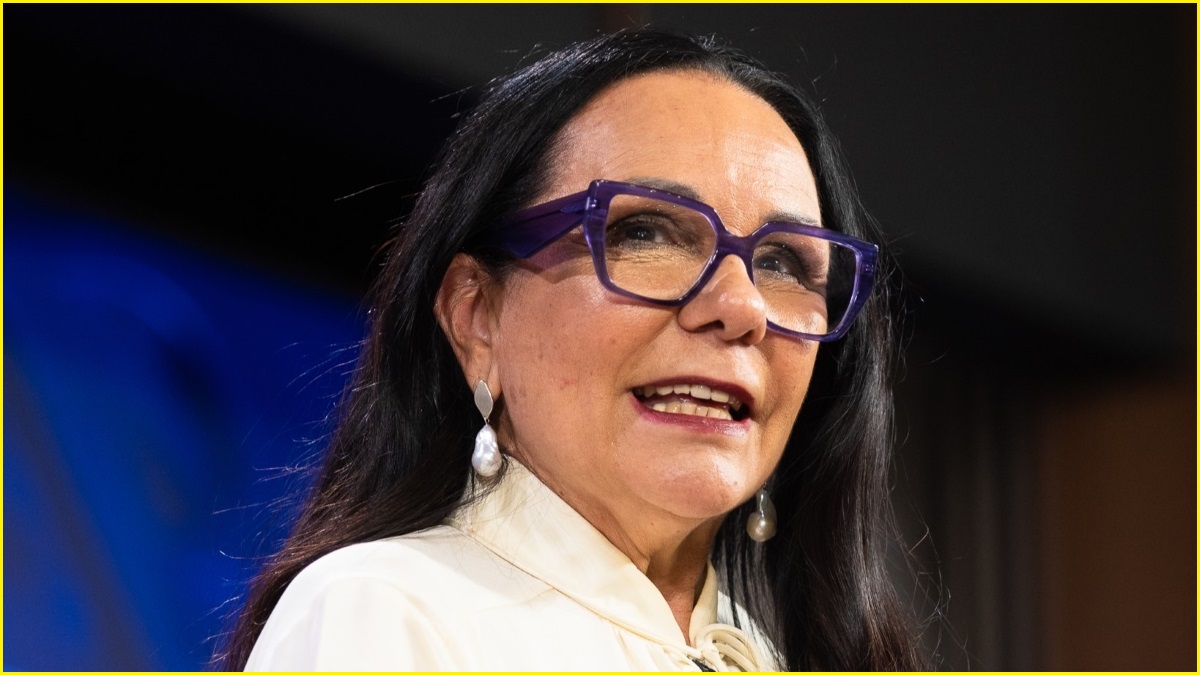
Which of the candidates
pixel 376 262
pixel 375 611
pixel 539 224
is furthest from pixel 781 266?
pixel 376 262

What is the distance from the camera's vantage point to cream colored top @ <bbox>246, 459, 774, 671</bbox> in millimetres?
1099

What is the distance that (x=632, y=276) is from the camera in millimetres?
1356

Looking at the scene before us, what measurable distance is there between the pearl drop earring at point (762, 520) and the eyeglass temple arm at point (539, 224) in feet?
1.54

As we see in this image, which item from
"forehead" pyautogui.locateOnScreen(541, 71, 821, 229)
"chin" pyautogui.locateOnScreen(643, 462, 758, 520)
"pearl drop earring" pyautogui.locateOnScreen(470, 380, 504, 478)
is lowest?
"chin" pyautogui.locateOnScreen(643, 462, 758, 520)

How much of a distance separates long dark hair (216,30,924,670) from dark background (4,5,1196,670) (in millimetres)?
340

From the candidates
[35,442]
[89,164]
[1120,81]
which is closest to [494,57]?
[89,164]

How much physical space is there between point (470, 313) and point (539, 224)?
145mm

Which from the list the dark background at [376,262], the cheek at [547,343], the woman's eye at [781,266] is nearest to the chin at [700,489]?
the cheek at [547,343]

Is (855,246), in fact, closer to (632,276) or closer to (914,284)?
(632,276)

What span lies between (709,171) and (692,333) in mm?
191

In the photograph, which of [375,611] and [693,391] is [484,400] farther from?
[375,611]

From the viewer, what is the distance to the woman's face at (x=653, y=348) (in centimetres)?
132

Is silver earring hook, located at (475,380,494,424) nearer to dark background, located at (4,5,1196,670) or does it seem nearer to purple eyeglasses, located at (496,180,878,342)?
purple eyeglasses, located at (496,180,878,342)

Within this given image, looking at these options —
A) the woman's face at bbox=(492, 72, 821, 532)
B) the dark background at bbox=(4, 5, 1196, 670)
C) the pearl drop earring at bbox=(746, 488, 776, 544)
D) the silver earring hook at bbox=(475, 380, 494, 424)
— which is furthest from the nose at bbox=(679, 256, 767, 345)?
the dark background at bbox=(4, 5, 1196, 670)
